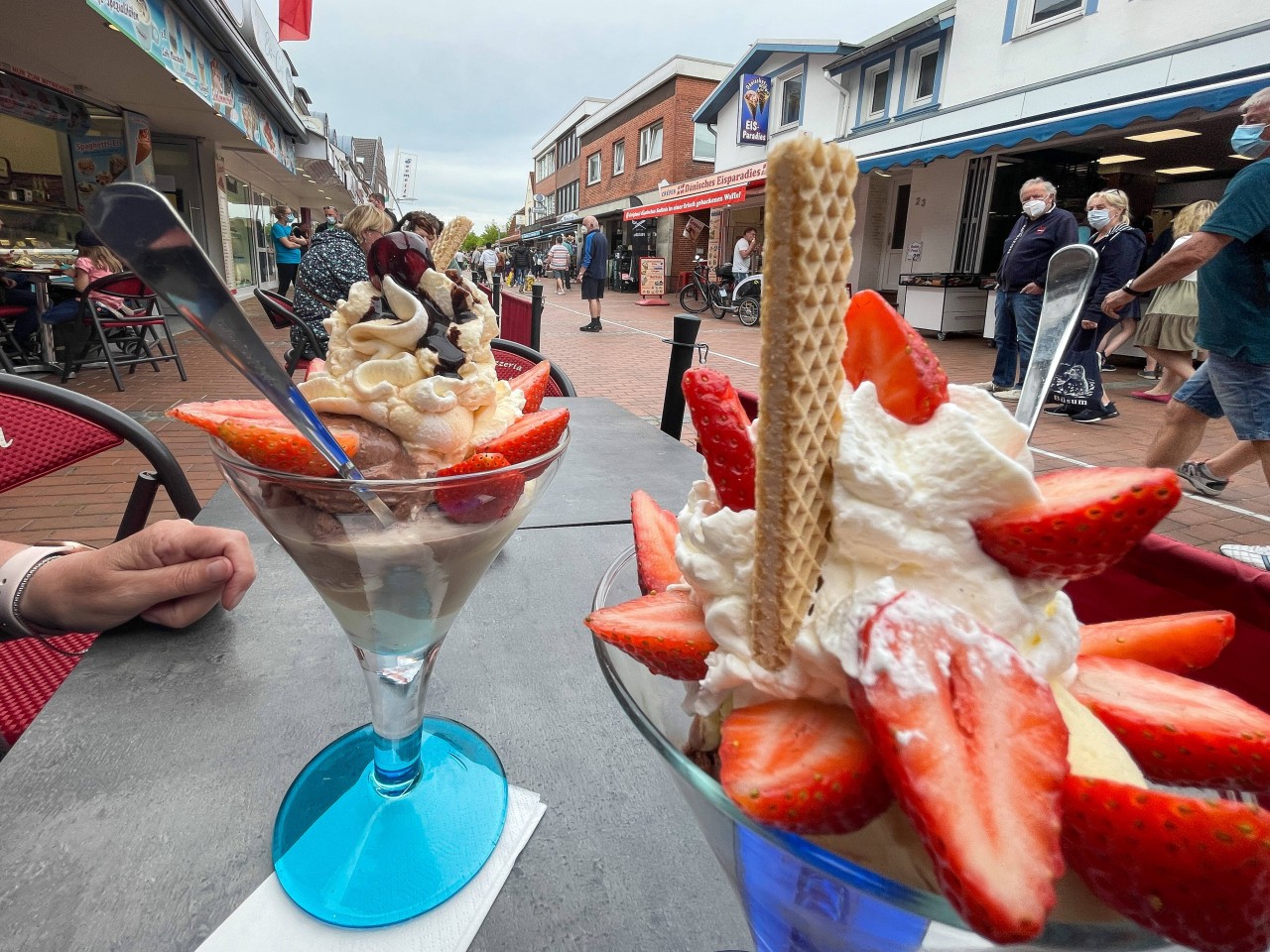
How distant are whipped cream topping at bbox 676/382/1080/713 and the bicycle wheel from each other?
1384cm

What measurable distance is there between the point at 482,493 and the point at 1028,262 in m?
6.30

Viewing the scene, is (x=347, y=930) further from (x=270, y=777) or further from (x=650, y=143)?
(x=650, y=143)

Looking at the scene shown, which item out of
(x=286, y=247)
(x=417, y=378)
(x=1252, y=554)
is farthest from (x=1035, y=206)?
(x=286, y=247)

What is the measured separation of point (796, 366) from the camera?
426 mm

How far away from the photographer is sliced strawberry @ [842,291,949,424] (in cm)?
58

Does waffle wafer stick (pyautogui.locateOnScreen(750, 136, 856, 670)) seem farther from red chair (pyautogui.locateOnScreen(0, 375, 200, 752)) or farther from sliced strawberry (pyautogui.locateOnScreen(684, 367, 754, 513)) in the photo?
red chair (pyautogui.locateOnScreen(0, 375, 200, 752))

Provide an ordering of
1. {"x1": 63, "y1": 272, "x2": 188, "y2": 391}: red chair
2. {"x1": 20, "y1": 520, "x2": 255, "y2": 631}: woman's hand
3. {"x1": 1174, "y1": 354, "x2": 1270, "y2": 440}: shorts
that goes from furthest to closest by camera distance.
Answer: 1. {"x1": 63, "y1": 272, "x2": 188, "y2": 391}: red chair
2. {"x1": 1174, "y1": 354, "x2": 1270, "y2": 440}: shorts
3. {"x1": 20, "y1": 520, "x2": 255, "y2": 631}: woman's hand

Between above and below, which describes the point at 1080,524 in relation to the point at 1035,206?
below

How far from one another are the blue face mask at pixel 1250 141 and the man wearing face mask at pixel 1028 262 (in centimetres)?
231

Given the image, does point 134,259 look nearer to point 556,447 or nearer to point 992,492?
point 556,447

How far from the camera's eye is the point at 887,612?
1.52 ft

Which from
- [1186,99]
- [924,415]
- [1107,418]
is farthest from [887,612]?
[1186,99]

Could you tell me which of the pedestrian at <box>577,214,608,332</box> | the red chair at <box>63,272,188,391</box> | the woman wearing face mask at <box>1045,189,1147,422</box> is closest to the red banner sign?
the pedestrian at <box>577,214,608,332</box>

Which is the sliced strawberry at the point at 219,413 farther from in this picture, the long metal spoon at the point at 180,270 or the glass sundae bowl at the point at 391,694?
the long metal spoon at the point at 180,270
